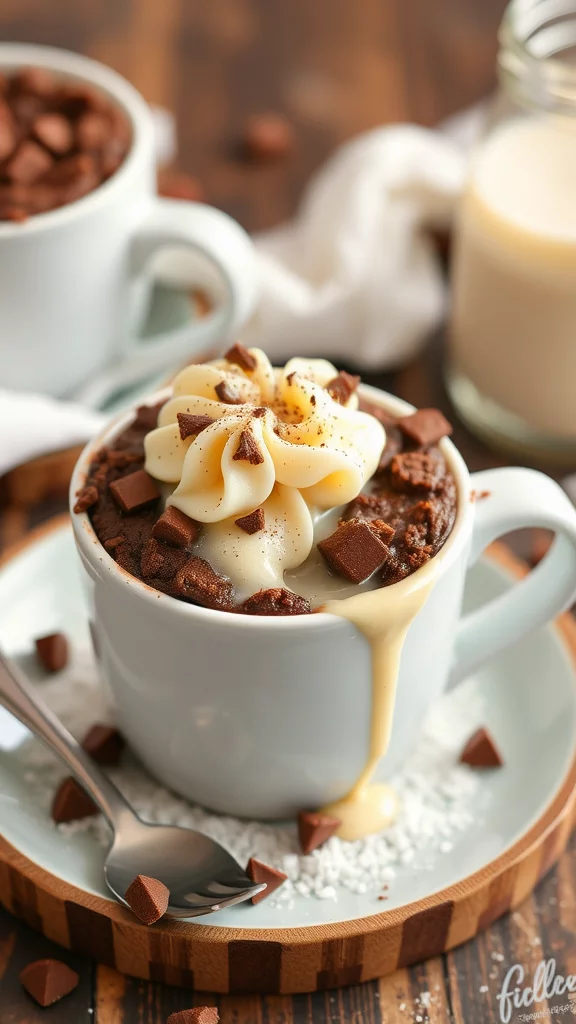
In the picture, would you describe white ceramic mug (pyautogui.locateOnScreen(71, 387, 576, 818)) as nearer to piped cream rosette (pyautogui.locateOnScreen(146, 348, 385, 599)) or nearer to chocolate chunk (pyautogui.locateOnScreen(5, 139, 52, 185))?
piped cream rosette (pyautogui.locateOnScreen(146, 348, 385, 599))

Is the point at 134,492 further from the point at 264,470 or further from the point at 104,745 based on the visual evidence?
the point at 104,745

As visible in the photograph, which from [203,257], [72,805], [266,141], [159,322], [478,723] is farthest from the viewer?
[266,141]

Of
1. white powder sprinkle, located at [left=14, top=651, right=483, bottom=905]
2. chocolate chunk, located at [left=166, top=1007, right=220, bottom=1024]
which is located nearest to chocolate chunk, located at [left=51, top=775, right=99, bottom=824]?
white powder sprinkle, located at [left=14, top=651, right=483, bottom=905]

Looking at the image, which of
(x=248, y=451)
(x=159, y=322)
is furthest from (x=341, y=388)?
(x=159, y=322)

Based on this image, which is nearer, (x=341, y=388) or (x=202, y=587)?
(x=202, y=587)

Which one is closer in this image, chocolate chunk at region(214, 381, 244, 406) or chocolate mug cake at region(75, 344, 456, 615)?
chocolate mug cake at region(75, 344, 456, 615)

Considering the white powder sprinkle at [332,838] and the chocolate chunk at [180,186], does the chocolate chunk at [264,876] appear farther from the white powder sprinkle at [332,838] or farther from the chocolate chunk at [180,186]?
the chocolate chunk at [180,186]
